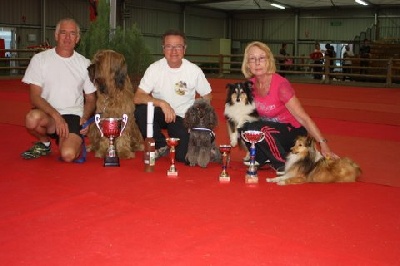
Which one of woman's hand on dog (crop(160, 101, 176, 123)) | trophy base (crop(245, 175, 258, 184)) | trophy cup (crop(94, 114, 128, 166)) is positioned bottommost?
trophy base (crop(245, 175, 258, 184))

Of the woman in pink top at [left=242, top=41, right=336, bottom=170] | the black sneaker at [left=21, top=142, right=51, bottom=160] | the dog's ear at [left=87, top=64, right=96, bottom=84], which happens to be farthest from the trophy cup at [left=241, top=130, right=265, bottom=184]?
the black sneaker at [left=21, top=142, right=51, bottom=160]

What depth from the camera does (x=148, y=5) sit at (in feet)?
95.1

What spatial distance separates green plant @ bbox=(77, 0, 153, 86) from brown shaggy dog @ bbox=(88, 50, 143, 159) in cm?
237

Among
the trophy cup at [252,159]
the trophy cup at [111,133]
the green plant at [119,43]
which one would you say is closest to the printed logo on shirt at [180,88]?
the trophy cup at [111,133]

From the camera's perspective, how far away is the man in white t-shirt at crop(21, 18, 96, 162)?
15.0 feet

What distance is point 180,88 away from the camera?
4828 millimetres

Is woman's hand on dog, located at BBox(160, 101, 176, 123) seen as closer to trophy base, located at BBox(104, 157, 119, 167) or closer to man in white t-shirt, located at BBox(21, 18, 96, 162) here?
trophy base, located at BBox(104, 157, 119, 167)

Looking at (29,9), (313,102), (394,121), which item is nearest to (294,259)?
(394,121)

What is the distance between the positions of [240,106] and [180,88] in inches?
27.1

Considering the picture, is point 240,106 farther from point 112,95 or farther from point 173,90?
point 112,95

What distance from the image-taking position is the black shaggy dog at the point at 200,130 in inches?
173

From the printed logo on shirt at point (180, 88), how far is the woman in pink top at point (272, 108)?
69 cm

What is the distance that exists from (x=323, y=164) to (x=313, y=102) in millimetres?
7543

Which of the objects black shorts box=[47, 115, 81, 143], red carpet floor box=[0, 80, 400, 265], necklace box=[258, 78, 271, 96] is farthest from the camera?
black shorts box=[47, 115, 81, 143]
